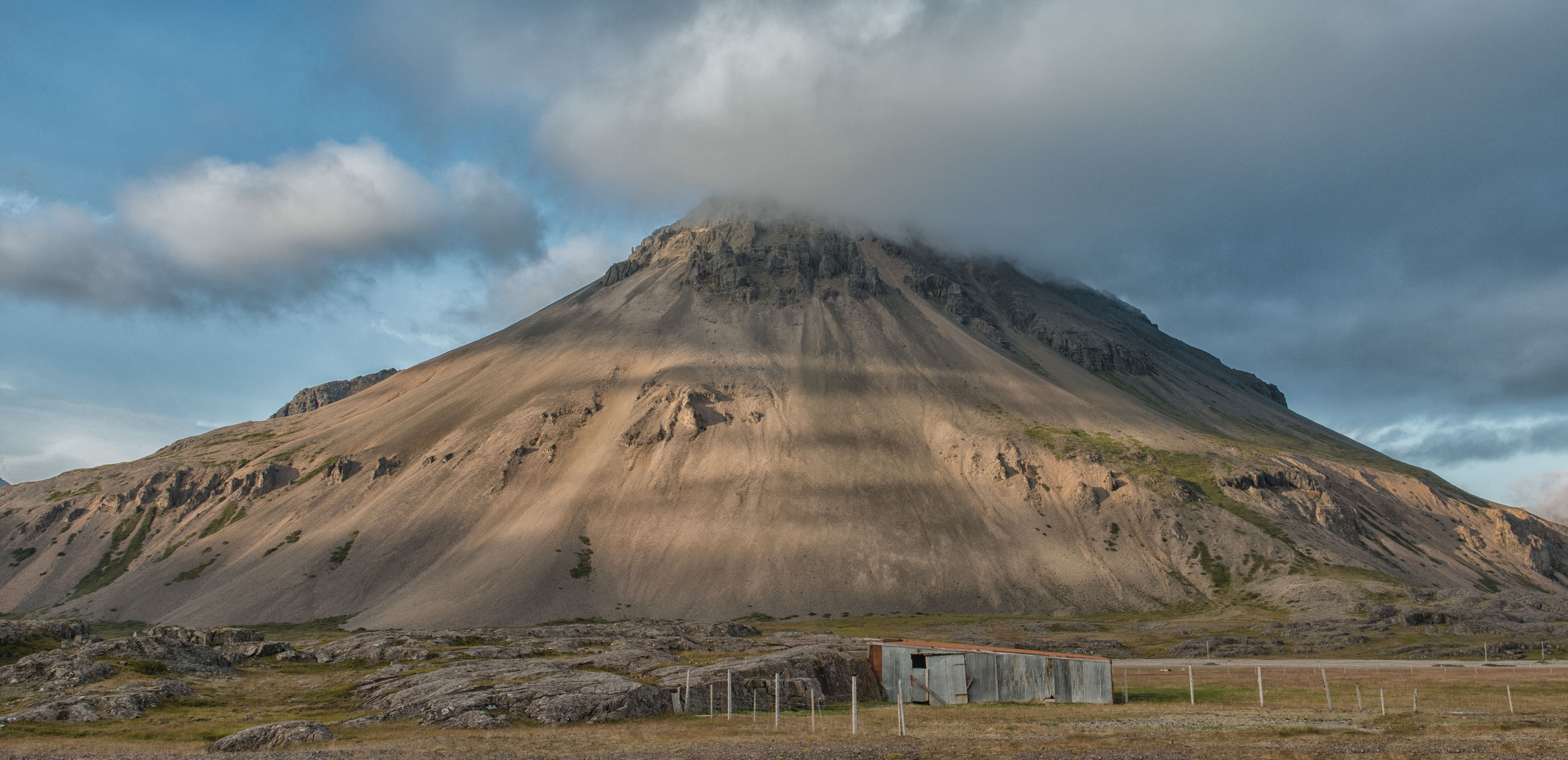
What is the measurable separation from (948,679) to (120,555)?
185354mm

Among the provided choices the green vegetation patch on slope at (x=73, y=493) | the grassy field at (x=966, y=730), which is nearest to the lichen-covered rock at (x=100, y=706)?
the grassy field at (x=966, y=730)

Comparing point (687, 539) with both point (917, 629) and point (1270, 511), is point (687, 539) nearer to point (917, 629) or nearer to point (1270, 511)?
point (917, 629)

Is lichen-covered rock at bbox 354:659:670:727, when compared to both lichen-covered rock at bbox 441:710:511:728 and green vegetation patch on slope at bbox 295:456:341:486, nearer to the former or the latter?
lichen-covered rock at bbox 441:710:511:728

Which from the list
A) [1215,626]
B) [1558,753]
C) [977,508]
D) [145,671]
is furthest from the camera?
[977,508]

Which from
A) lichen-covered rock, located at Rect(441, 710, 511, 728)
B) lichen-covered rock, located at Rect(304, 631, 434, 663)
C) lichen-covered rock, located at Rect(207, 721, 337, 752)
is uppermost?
lichen-covered rock, located at Rect(207, 721, 337, 752)

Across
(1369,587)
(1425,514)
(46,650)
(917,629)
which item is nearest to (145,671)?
(46,650)

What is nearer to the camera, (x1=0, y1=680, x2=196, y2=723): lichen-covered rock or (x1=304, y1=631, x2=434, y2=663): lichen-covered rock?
(x1=0, y1=680, x2=196, y2=723): lichen-covered rock

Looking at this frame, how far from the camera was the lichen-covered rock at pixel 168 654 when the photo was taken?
58781 mm

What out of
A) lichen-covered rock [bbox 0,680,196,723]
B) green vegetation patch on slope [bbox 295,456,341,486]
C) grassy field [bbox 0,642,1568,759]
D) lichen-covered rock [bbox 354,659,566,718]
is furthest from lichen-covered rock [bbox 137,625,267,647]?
green vegetation patch on slope [bbox 295,456,341,486]

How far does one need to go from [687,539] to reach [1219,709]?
4852 inches

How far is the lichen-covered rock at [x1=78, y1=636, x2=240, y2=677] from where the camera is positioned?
5878 centimetres

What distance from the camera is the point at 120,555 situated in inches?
6757

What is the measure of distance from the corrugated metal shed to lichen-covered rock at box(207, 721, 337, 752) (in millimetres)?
30987

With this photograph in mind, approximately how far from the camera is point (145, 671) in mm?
55625
